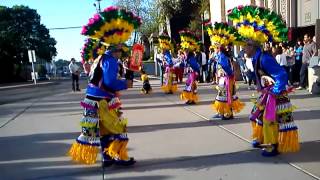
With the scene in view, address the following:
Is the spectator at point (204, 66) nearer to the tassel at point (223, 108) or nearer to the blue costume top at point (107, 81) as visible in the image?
the tassel at point (223, 108)

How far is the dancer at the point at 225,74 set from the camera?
33.9 ft

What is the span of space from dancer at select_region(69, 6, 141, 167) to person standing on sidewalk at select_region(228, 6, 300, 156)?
2.00 metres

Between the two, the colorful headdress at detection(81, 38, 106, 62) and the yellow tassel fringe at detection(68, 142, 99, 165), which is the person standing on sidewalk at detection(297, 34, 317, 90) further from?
the yellow tassel fringe at detection(68, 142, 99, 165)

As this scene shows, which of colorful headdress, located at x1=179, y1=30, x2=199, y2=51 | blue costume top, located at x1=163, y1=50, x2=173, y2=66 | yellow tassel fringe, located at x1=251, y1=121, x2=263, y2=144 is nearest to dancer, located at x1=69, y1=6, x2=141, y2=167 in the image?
yellow tassel fringe, located at x1=251, y1=121, x2=263, y2=144

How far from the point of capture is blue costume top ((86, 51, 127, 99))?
6.73m

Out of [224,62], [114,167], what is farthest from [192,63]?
[114,167]

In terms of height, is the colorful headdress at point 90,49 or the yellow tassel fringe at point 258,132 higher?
the colorful headdress at point 90,49

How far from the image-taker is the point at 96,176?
21.7ft

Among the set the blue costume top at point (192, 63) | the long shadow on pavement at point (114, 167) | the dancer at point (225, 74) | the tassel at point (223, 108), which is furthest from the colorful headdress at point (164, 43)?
the long shadow on pavement at point (114, 167)

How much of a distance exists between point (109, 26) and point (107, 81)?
909mm

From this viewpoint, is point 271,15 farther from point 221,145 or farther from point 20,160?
point 20,160

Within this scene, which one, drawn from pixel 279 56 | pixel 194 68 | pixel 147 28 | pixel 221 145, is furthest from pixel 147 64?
pixel 221 145

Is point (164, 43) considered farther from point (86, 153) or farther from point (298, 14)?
point (86, 153)

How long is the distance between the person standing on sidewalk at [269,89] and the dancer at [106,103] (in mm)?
2004
